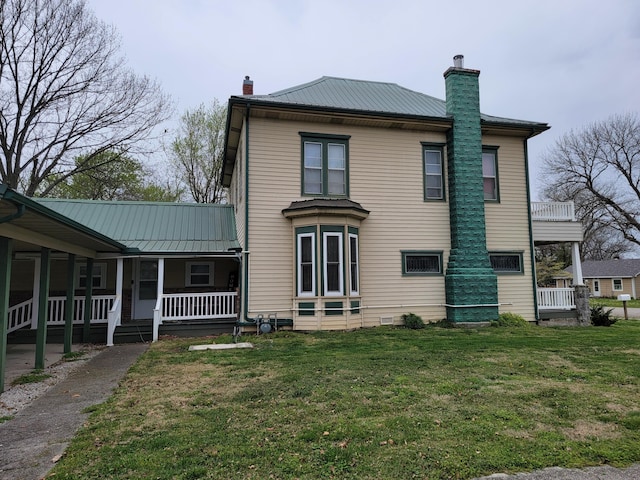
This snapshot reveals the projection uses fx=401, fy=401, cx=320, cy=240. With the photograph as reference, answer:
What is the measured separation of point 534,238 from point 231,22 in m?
13.4

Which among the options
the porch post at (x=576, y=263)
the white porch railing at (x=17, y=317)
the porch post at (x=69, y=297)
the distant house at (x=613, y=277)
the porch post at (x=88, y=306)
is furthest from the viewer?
the distant house at (x=613, y=277)

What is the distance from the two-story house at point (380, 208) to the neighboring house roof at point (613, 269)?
126 feet

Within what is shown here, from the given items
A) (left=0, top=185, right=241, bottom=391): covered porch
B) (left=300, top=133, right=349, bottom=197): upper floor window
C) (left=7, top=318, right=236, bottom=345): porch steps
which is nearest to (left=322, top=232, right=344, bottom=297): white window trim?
(left=300, top=133, right=349, bottom=197): upper floor window

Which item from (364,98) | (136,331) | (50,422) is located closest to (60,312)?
(136,331)

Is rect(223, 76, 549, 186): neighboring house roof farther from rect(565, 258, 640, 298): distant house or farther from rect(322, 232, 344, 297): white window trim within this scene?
rect(565, 258, 640, 298): distant house

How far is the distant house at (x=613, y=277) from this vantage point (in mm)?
42000

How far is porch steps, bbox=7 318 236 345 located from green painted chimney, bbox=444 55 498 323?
22.8 feet

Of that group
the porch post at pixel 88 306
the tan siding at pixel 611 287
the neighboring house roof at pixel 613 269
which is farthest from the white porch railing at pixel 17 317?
the neighboring house roof at pixel 613 269

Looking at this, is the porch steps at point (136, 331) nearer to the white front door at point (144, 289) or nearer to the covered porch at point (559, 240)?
the white front door at point (144, 289)

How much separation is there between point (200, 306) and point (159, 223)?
3.74 m

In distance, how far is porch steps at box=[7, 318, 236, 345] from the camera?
11000 millimetres

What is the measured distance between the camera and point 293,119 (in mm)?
12055

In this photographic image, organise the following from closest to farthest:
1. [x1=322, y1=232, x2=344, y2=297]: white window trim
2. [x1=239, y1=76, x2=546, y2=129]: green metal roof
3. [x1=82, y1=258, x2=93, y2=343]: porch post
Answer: [x1=82, y1=258, x2=93, y2=343]: porch post < [x1=322, y1=232, x2=344, y2=297]: white window trim < [x1=239, y1=76, x2=546, y2=129]: green metal roof

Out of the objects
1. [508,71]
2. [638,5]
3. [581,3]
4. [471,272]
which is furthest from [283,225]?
[508,71]
